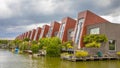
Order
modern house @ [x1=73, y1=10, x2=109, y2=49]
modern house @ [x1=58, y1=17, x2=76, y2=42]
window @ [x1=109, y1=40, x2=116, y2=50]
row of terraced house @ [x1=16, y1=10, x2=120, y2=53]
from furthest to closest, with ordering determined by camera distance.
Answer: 1. modern house @ [x1=58, y1=17, x2=76, y2=42]
2. modern house @ [x1=73, y1=10, x2=109, y2=49]
3. window @ [x1=109, y1=40, x2=116, y2=50]
4. row of terraced house @ [x1=16, y1=10, x2=120, y2=53]

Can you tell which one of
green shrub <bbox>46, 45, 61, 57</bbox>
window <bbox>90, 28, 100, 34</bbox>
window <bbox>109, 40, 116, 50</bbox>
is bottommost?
green shrub <bbox>46, 45, 61, 57</bbox>

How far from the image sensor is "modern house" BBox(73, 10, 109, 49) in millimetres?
67875

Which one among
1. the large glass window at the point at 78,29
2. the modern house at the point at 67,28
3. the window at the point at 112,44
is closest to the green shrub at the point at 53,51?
the large glass window at the point at 78,29

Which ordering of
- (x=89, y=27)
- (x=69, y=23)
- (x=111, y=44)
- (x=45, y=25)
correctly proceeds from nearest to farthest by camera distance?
1. (x=111, y=44)
2. (x=89, y=27)
3. (x=69, y=23)
4. (x=45, y=25)

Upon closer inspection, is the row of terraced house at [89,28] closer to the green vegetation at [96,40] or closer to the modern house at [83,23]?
the modern house at [83,23]

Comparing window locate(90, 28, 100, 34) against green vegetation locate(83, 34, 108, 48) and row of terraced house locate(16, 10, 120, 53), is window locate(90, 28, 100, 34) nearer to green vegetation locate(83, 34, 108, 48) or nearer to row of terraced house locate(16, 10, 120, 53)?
row of terraced house locate(16, 10, 120, 53)

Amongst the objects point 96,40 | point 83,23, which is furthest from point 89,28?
point 96,40

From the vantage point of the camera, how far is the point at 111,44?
60.8 m

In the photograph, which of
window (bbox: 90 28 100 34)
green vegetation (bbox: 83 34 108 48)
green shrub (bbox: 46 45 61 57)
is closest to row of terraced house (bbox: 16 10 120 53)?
window (bbox: 90 28 100 34)

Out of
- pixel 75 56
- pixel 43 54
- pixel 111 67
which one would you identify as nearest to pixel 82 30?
pixel 43 54

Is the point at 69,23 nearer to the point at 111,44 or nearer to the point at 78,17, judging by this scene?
the point at 78,17

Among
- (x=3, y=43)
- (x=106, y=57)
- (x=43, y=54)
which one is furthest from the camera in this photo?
(x=3, y=43)

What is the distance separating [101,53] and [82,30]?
13524 mm

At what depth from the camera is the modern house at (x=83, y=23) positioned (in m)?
67.9
